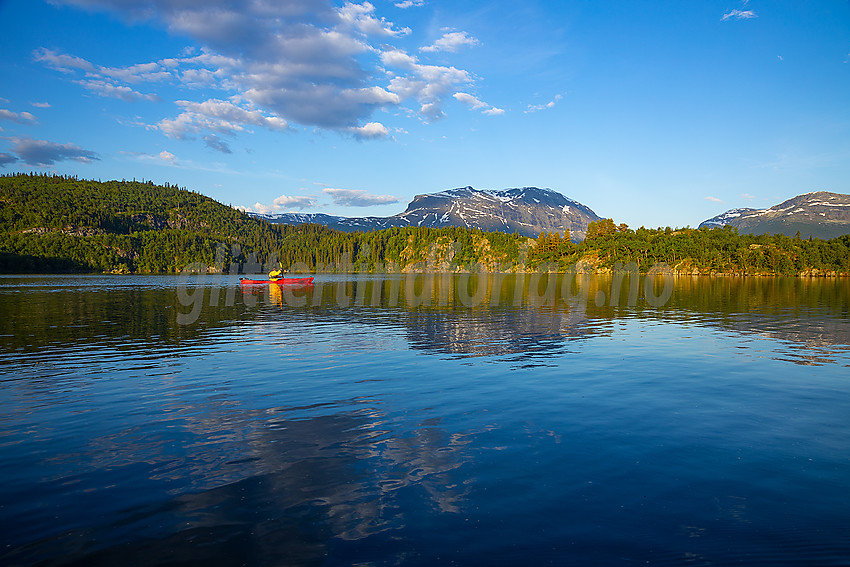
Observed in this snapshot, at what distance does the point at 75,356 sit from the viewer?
3103cm

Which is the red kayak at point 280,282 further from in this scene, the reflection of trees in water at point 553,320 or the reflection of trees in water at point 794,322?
the reflection of trees in water at point 794,322

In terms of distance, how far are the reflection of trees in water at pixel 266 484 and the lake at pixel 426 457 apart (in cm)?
7

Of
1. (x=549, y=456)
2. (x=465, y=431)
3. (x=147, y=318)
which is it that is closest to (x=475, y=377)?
(x=465, y=431)

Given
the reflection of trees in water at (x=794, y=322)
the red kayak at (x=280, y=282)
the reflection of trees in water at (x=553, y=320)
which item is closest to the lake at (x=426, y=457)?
the reflection of trees in water at (x=794, y=322)

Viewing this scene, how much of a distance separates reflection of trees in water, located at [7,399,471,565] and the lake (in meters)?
0.07

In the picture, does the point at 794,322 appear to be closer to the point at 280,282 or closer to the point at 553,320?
the point at 553,320

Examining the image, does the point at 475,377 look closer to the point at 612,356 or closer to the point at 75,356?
the point at 612,356

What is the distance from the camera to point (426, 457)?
14.0 m

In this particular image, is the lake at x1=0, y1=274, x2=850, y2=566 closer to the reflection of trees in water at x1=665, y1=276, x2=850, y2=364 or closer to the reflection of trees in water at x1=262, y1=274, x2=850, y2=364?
the reflection of trees in water at x1=665, y1=276, x2=850, y2=364

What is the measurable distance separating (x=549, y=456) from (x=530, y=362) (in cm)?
1522

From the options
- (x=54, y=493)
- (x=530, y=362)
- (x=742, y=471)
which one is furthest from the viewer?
(x=530, y=362)

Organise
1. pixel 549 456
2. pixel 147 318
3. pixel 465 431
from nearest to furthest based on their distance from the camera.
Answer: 1. pixel 549 456
2. pixel 465 431
3. pixel 147 318

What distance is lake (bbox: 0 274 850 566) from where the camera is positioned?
950 cm

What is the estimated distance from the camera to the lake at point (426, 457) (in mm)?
9500
